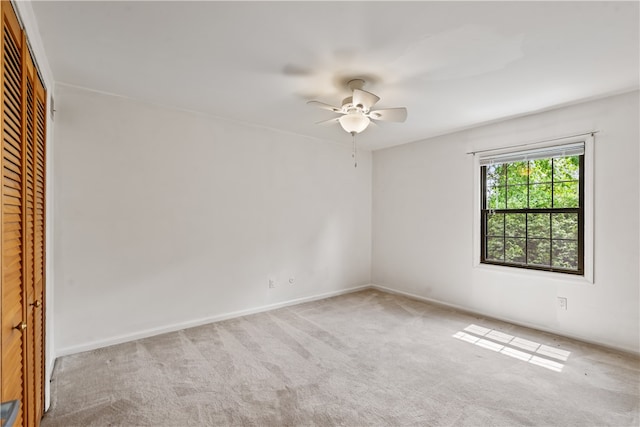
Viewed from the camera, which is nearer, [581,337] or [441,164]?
[581,337]

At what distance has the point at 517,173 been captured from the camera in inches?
147

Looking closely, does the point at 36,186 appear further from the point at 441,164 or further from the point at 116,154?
the point at 441,164

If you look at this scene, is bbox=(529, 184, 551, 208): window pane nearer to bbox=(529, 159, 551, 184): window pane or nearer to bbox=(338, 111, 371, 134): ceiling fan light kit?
bbox=(529, 159, 551, 184): window pane

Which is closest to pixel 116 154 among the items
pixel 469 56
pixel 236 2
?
pixel 236 2

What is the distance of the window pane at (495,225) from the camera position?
3875mm

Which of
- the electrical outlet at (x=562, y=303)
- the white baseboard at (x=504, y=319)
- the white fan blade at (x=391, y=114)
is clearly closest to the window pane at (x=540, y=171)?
the electrical outlet at (x=562, y=303)

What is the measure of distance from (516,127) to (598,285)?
178cm

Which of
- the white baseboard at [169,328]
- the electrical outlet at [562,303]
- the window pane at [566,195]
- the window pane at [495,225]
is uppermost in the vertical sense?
the window pane at [566,195]

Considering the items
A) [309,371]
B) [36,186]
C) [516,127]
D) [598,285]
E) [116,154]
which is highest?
[516,127]

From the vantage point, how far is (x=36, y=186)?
180cm

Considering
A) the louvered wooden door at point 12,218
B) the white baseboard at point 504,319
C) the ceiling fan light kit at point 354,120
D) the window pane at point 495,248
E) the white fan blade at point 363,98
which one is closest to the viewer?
the louvered wooden door at point 12,218

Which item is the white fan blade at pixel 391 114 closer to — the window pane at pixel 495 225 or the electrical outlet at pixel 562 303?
the window pane at pixel 495 225

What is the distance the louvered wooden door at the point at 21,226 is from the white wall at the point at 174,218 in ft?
3.30

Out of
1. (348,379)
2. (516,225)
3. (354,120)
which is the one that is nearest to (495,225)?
(516,225)
